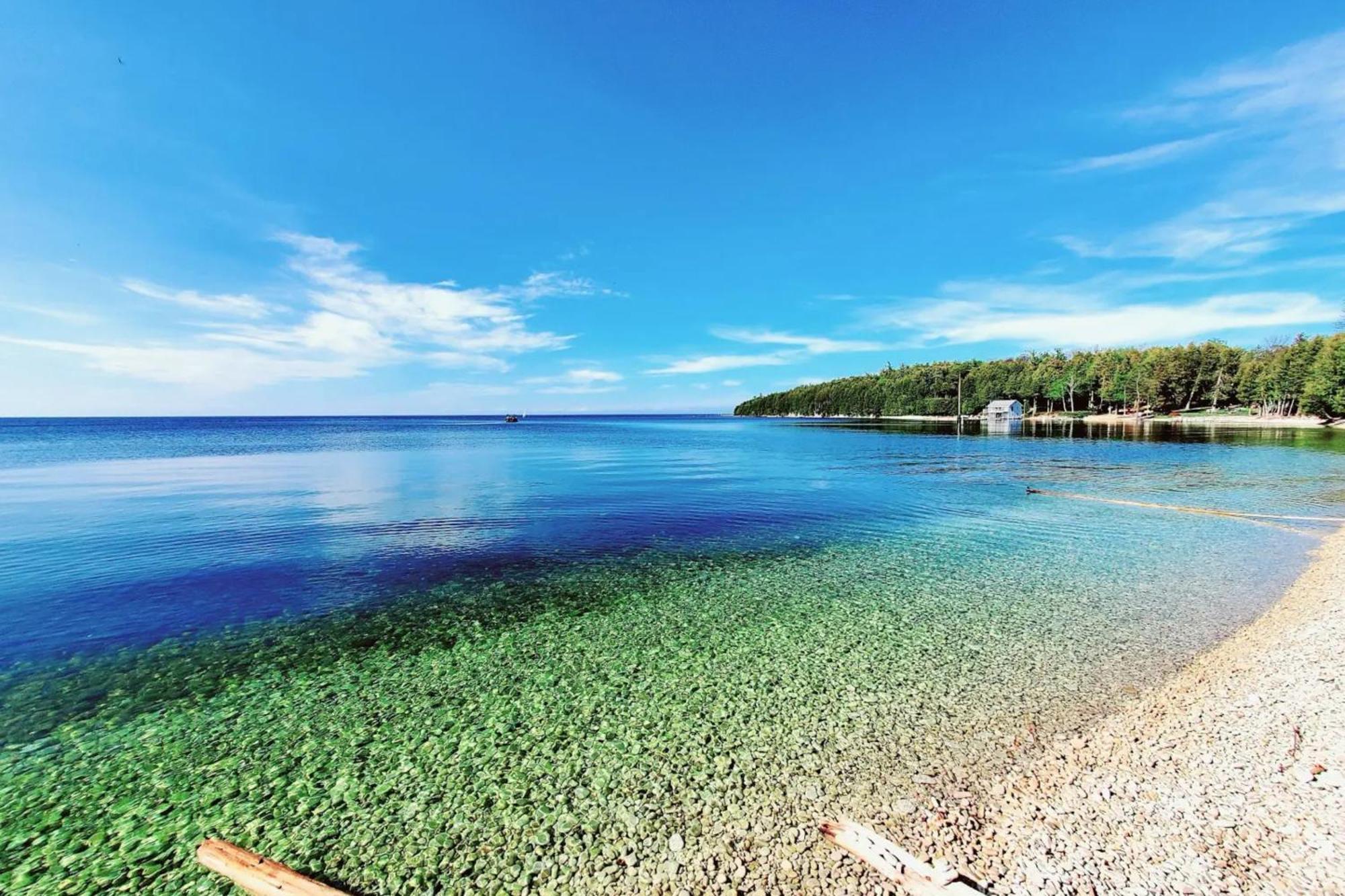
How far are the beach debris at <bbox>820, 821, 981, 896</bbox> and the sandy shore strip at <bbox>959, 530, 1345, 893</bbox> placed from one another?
0.44 m

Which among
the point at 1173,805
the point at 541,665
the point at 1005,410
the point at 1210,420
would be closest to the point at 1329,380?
the point at 1210,420

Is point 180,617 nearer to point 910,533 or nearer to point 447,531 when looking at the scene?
point 447,531

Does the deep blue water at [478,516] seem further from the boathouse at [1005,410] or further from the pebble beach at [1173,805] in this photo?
the boathouse at [1005,410]

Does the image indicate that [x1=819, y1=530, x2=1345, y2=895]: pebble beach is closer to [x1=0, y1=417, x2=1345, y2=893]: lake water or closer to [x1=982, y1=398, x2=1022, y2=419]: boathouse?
[x1=0, y1=417, x2=1345, y2=893]: lake water

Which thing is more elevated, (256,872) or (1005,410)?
(1005,410)

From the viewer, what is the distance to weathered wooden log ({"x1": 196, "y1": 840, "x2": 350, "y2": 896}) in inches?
172

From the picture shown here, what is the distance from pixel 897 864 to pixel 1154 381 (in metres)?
155

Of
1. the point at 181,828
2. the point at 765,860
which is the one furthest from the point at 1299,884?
the point at 181,828

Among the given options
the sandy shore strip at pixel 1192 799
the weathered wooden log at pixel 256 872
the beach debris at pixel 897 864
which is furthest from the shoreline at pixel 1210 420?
the weathered wooden log at pixel 256 872

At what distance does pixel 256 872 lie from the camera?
461cm

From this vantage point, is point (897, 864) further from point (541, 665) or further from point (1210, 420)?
point (1210, 420)

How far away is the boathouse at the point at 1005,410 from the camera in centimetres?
14350

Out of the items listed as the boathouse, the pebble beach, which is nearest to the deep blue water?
the pebble beach

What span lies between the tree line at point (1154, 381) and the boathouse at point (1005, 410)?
1184 centimetres
